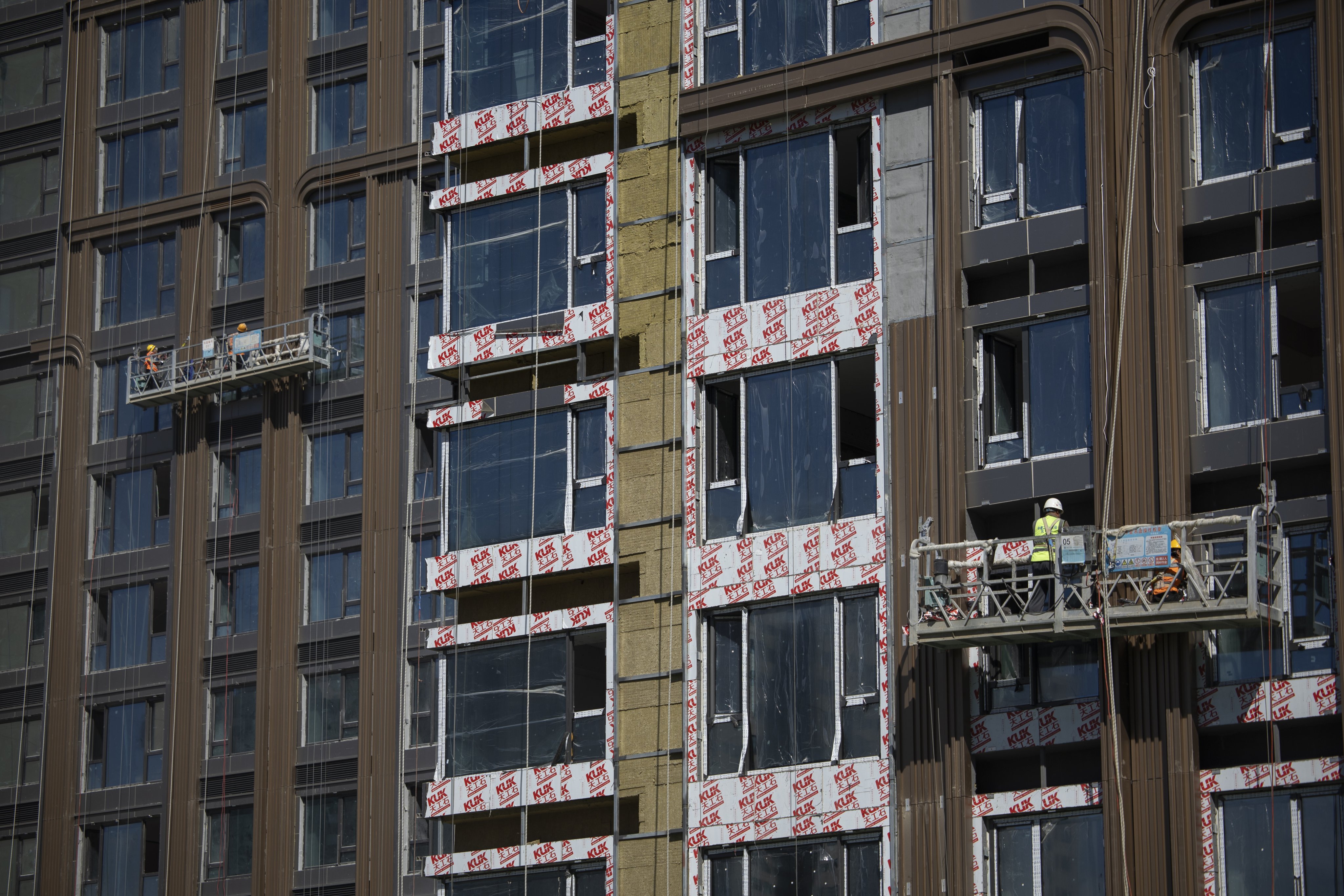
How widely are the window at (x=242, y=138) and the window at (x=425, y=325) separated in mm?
7663

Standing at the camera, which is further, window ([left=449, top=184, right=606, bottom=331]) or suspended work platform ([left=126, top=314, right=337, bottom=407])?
suspended work platform ([left=126, top=314, right=337, bottom=407])

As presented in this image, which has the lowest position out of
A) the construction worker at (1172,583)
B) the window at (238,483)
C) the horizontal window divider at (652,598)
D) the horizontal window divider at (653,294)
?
the construction worker at (1172,583)

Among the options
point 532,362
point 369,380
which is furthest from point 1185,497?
point 369,380

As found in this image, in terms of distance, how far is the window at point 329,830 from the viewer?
64500 mm

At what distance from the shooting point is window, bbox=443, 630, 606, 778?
43656mm

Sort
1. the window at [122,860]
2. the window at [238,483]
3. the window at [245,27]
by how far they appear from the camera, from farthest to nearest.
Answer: the window at [245,27], the window at [238,483], the window at [122,860]

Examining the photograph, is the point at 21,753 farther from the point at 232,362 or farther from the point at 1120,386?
the point at 1120,386

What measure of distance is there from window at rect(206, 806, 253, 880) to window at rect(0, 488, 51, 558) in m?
10.3

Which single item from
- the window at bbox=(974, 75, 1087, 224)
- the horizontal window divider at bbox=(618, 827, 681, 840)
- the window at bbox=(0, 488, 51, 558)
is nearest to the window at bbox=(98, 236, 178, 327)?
the window at bbox=(0, 488, 51, 558)

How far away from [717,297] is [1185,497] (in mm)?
9810

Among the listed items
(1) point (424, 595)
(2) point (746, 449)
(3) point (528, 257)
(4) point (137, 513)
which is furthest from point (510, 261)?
(4) point (137, 513)

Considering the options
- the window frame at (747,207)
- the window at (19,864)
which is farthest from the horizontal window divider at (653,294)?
the window at (19,864)

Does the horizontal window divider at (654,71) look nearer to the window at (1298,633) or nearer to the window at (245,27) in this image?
the window at (1298,633)

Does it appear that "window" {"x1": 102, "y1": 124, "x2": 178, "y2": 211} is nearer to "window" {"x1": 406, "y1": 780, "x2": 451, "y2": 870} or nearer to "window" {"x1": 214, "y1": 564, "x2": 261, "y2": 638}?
"window" {"x1": 214, "y1": 564, "x2": 261, "y2": 638}
